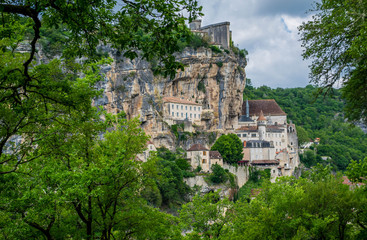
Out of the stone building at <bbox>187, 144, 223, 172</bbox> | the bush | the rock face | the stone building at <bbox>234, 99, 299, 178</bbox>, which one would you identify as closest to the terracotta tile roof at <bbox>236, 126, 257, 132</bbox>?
the stone building at <bbox>234, 99, 299, 178</bbox>

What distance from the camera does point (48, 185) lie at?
9.34m

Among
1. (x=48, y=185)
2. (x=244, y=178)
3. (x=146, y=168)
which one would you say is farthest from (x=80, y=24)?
(x=244, y=178)

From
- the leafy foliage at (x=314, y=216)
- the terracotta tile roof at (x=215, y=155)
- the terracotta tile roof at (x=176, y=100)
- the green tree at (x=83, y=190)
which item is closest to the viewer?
the green tree at (x=83, y=190)

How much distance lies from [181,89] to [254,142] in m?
15.8

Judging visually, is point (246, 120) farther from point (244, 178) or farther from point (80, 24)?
point (80, 24)

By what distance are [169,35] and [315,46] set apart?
6.21 meters

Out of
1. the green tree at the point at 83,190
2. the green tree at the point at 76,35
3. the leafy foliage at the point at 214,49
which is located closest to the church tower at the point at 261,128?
the leafy foliage at the point at 214,49

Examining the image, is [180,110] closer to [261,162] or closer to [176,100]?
[176,100]

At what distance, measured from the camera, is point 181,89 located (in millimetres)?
70125

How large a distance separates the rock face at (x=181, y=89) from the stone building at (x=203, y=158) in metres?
4.23

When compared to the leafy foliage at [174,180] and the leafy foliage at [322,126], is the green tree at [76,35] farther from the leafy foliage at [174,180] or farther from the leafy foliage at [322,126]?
the leafy foliage at [322,126]

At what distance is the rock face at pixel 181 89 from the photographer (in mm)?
62219

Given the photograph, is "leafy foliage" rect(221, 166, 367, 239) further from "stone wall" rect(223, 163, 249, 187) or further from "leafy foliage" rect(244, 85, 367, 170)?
"leafy foliage" rect(244, 85, 367, 170)

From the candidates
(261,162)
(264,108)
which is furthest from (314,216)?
(264,108)
